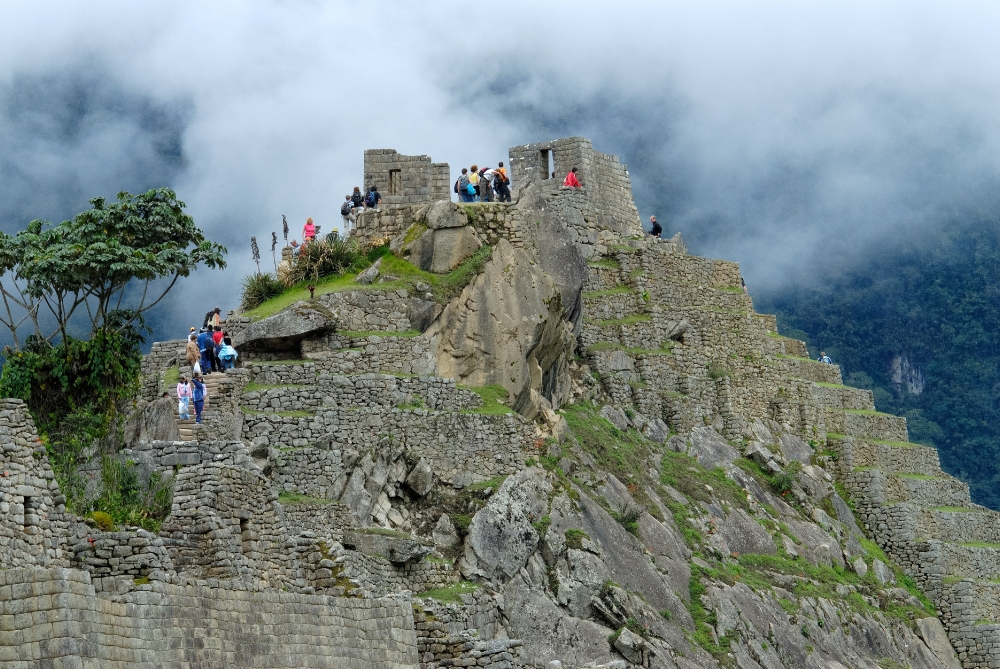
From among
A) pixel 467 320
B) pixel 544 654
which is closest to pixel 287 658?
pixel 544 654

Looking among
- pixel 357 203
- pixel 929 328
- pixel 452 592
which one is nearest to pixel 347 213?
pixel 357 203

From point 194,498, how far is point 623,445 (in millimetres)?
20496

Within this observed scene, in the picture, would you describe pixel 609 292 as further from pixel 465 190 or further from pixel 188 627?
pixel 188 627

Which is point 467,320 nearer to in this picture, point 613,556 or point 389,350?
point 389,350

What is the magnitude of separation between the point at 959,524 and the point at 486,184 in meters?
18.8

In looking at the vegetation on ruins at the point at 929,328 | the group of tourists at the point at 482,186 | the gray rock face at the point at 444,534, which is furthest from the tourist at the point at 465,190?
the vegetation on ruins at the point at 929,328

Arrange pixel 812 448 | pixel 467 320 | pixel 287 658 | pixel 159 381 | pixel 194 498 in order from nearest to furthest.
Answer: pixel 287 658
pixel 194 498
pixel 159 381
pixel 467 320
pixel 812 448

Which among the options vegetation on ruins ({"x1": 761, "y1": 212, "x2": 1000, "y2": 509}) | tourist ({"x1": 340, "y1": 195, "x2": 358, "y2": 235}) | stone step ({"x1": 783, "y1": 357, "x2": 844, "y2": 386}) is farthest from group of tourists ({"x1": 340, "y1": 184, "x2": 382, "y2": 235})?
vegetation on ruins ({"x1": 761, "y1": 212, "x2": 1000, "y2": 509})

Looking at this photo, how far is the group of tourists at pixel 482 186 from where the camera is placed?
140ft

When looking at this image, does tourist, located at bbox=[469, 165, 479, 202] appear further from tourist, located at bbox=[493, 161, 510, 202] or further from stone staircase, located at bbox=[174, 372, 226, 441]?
stone staircase, located at bbox=[174, 372, 226, 441]

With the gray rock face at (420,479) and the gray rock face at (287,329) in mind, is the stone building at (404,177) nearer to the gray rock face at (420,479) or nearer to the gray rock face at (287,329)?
the gray rock face at (287,329)

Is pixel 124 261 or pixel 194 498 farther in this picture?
pixel 124 261

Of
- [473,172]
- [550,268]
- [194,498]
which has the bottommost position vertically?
[194,498]

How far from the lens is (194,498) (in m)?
21.9
